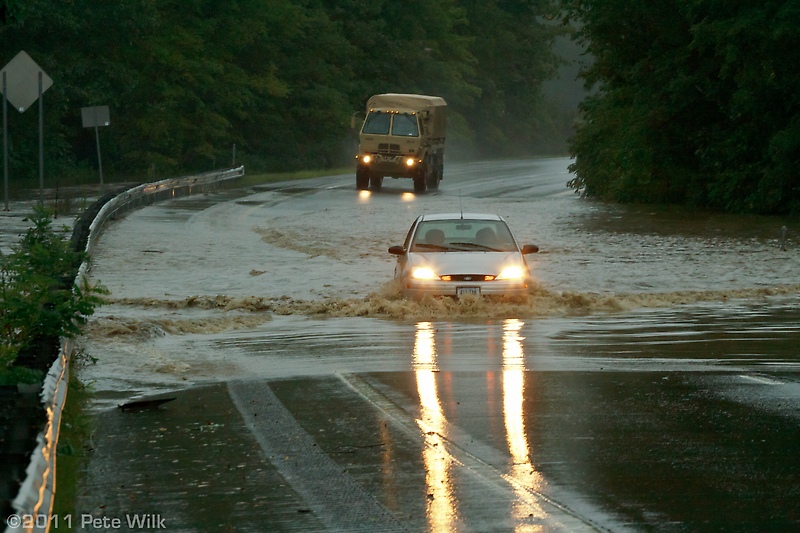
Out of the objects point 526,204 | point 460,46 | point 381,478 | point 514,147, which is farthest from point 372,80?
point 381,478

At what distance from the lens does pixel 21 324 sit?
35.5 feet

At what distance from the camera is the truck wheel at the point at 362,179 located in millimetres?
47688

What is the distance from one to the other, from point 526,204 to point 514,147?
72.8 metres

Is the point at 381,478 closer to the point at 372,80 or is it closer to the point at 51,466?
the point at 51,466

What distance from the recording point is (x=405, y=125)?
4809 cm

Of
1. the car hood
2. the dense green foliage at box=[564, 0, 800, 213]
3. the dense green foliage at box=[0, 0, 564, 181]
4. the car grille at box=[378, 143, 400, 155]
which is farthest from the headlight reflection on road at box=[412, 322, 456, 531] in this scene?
the dense green foliage at box=[0, 0, 564, 181]

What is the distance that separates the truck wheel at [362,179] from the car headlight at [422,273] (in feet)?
100

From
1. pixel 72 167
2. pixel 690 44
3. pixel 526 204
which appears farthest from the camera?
pixel 72 167

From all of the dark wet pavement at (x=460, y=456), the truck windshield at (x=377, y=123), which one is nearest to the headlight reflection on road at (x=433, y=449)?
the dark wet pavement at (x=460, y=456)

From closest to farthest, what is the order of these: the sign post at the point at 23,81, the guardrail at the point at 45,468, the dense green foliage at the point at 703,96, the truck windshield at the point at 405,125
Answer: the guardrail at the point at 45,468 → the sign post at the point at 23,81 → the dense green foliage at the point at 703,96 → the truck windshield at the point at 405,125

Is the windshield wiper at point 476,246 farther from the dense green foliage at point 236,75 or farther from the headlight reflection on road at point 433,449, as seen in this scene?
the dense green foliage at point 236,75

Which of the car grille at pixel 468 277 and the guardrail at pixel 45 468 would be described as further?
the car grille at pixel 468 277

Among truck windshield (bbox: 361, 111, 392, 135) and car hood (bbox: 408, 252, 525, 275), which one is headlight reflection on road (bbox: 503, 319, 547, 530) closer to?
car hood (bbox: 408, 252, 525, 275)

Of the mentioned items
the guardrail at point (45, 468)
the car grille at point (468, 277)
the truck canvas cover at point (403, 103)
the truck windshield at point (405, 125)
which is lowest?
the car grille at point (468, 277)
